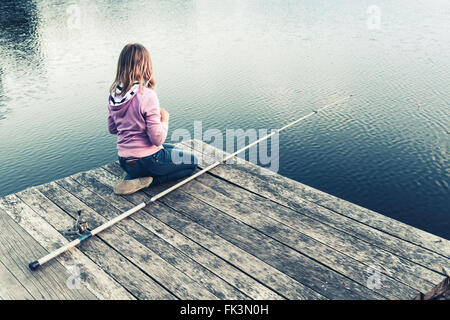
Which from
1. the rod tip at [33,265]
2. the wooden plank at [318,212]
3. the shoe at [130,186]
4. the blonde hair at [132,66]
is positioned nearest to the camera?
the rod tip at [33,265]

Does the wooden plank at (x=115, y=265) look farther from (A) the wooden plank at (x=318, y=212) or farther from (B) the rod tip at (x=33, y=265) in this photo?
(A) the wooden plank at (x=318, y=212)

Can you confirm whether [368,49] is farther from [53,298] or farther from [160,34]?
[53,298]

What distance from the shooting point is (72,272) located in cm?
353

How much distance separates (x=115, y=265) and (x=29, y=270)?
0.76 metres

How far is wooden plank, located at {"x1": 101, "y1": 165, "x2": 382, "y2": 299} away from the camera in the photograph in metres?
3.32

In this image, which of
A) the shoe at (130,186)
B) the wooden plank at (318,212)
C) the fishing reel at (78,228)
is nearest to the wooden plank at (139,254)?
the fishing reel at (78,228)

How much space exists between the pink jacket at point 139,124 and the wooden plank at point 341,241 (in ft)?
3.00

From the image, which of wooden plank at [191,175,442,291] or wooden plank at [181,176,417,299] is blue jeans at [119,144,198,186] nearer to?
wooden plank at [181,176,417,299]

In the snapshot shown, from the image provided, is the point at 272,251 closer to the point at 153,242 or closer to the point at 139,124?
the point at 153,242

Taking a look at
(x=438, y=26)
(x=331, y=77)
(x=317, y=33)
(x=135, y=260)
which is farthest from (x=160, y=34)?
(x=135, y=260)

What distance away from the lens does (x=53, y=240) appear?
3.96 meters

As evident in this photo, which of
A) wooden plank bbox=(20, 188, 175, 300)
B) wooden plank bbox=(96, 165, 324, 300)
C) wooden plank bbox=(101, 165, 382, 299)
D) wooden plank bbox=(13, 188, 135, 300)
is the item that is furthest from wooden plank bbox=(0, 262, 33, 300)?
wooden plank bbox=(101, 165, 382, 299)

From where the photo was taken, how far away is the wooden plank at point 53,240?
336 centimetres

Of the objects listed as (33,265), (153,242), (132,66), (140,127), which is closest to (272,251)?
(153,242)
